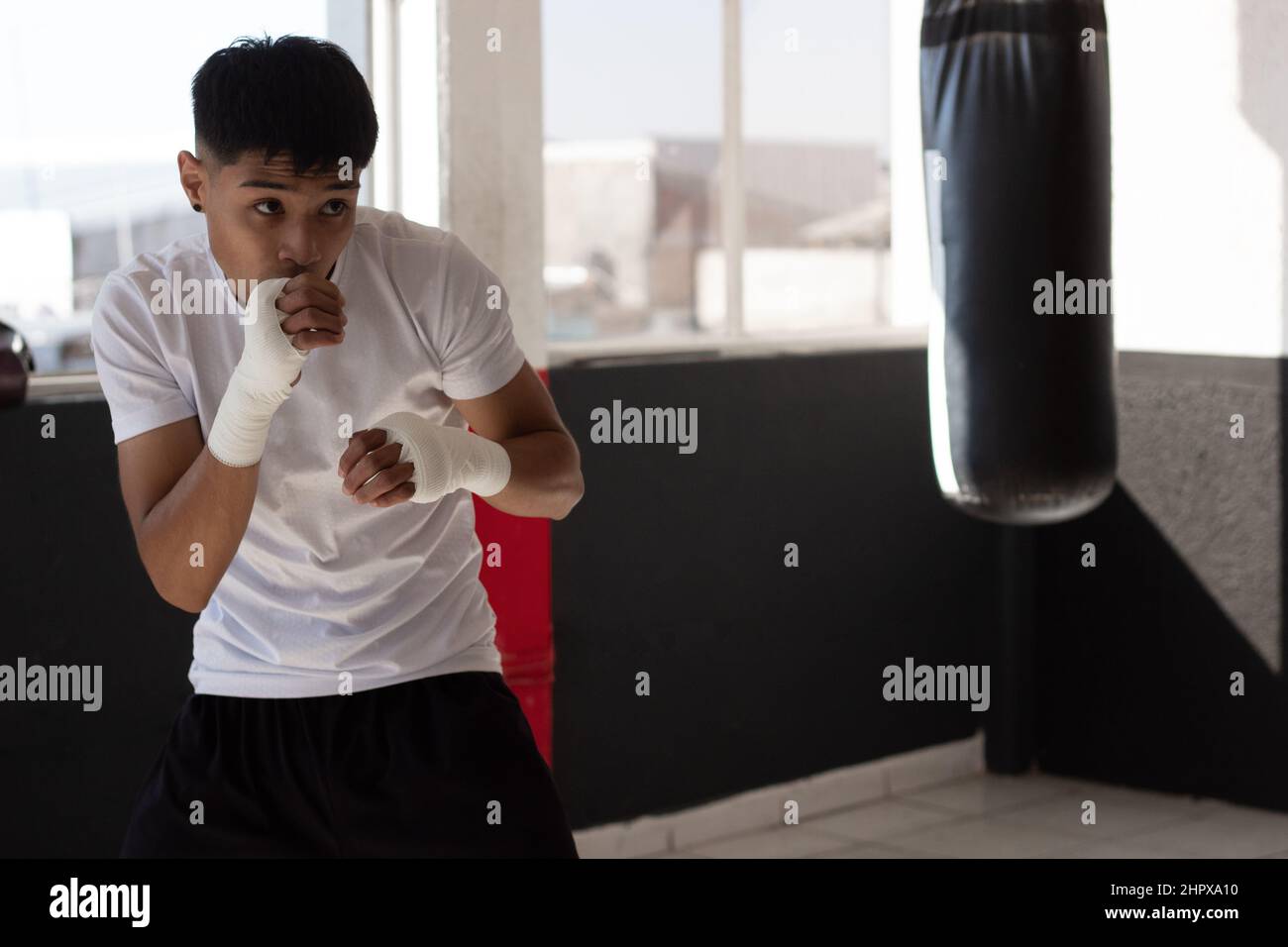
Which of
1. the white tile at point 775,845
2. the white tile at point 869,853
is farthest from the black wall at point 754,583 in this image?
the white tile at point 869,853

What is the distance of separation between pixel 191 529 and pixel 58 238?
1463mm

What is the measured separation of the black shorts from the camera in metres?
1.59

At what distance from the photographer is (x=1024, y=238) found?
273 cm

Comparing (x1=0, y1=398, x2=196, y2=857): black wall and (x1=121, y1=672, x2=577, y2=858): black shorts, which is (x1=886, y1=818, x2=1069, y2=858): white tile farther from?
(x1=121, y1=672, x2=577, y2=858): black shorts

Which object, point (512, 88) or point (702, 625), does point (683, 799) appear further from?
point (512, 88)

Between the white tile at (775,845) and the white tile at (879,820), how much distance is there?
56 mm

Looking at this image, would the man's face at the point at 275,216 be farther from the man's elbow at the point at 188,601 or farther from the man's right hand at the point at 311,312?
the man's elbow at the point at 188,601

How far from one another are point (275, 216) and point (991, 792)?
304 cm

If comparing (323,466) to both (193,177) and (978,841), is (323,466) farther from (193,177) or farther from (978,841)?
(978,841)

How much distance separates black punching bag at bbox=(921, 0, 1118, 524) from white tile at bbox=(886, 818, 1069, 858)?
1.12 metres

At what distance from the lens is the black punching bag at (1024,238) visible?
2.70m

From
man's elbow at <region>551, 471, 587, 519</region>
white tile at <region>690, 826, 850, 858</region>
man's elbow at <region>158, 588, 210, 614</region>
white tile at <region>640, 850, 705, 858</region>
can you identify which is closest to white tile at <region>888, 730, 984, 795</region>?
white tile at <region>690, 826, 850, 858</region>

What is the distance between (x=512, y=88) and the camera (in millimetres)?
3117
